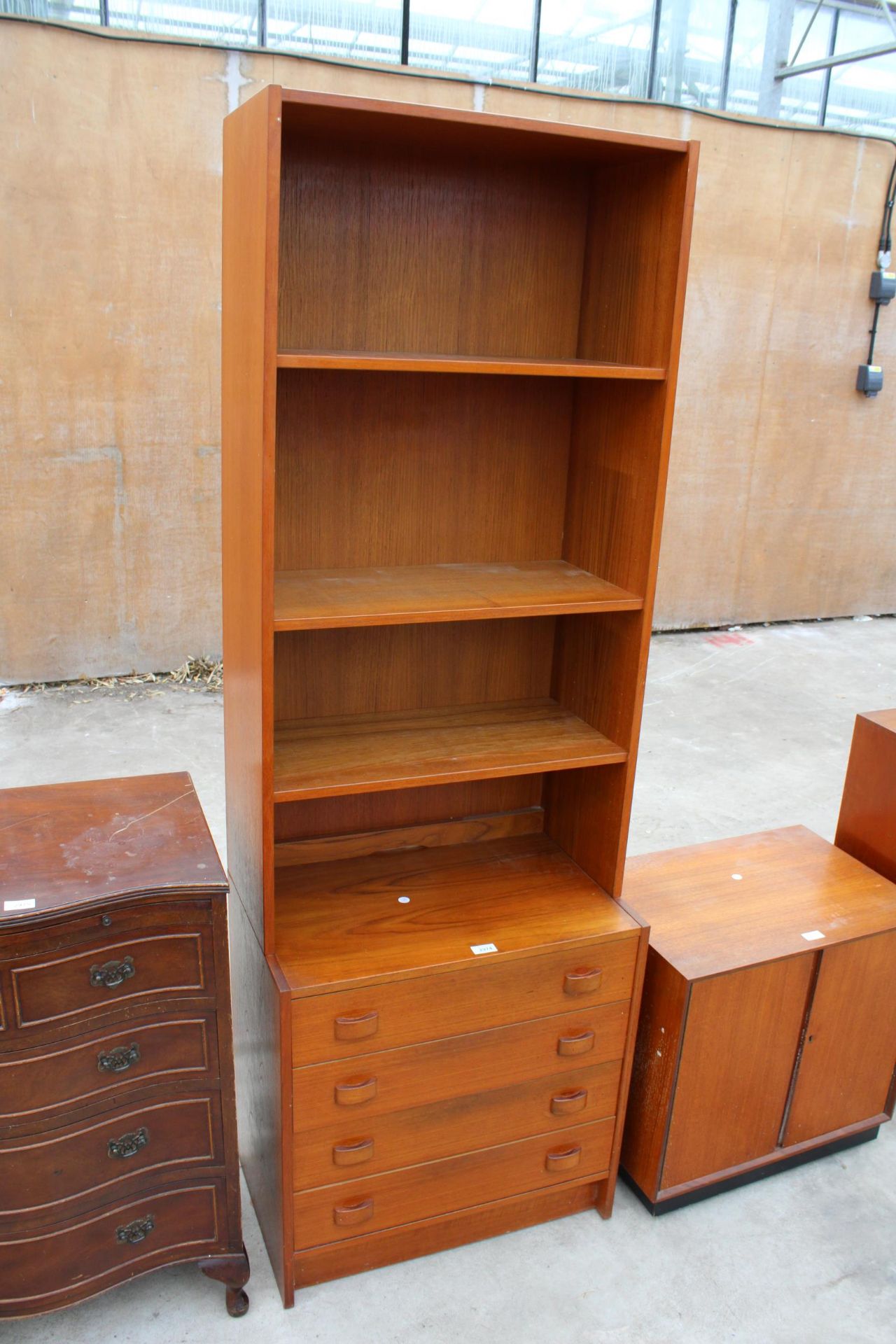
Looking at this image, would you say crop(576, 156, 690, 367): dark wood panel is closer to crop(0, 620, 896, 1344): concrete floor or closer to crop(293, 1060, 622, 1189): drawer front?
crop(293, 1060, 622, 1189): drawer front

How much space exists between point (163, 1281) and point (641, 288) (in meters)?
2.24

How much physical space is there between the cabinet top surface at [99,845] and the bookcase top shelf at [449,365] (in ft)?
2.91

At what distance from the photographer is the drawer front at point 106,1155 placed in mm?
1825

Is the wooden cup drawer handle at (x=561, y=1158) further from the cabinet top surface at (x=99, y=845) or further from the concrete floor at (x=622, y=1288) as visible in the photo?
the cabinet top surface at (x=99, y=845)

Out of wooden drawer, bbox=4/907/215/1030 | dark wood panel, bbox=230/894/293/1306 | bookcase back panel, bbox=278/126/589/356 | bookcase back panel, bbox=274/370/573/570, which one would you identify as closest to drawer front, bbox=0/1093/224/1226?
dark wood panel, bbox=230/894/293/1306

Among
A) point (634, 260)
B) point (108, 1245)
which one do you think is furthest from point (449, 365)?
point (108, 1245)

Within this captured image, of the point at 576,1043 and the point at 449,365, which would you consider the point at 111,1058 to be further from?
the point at 449,365

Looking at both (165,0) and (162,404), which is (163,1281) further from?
(165,0)

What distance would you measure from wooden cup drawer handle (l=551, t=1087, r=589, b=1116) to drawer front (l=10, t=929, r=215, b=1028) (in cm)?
82

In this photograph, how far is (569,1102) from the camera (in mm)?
2260

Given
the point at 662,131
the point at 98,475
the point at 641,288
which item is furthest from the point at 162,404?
the point at 641,288

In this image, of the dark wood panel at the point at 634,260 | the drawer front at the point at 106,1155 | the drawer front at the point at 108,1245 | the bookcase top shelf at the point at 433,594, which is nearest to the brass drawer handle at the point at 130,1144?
the drawer front at the point at 106,1155

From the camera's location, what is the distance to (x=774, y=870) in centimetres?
270

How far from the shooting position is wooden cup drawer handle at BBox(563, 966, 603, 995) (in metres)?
2.17
